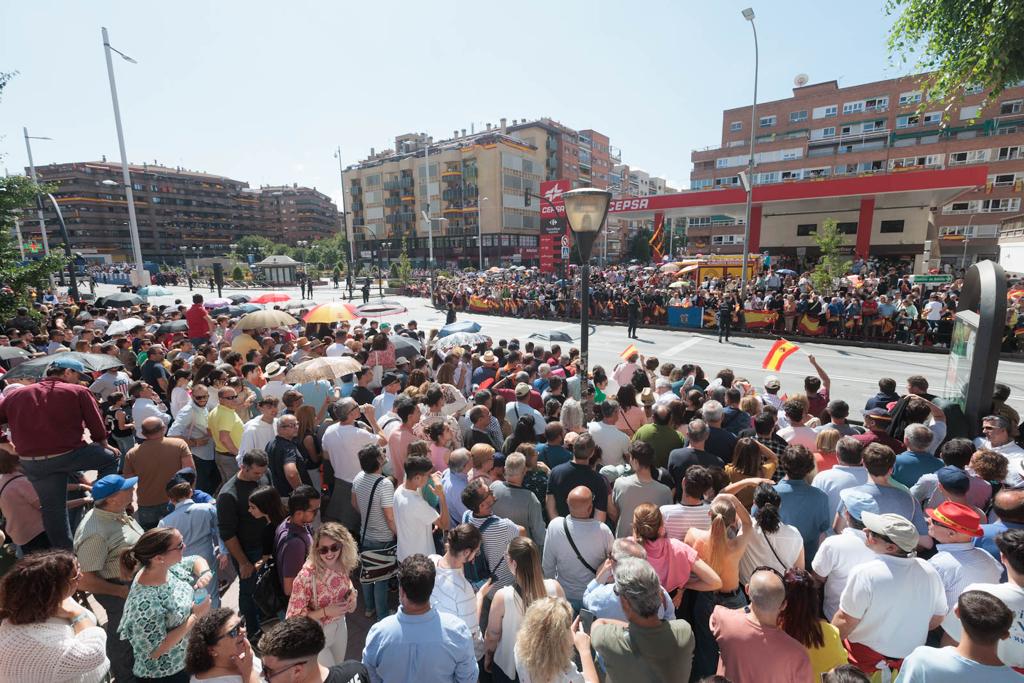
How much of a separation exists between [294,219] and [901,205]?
446 ft

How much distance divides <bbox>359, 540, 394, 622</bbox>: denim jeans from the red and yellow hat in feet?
12.5

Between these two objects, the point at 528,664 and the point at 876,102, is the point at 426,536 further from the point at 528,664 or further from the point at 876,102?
the point at 876,102

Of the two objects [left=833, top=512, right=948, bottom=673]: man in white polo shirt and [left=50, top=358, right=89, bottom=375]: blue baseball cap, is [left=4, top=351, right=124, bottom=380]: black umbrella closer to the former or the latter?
[left=50, top=358, right=89, bottom=375]: blue baseball cap

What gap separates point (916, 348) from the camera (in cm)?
1691

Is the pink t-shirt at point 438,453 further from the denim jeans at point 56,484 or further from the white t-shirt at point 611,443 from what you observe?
the denim jeans at point 56,484

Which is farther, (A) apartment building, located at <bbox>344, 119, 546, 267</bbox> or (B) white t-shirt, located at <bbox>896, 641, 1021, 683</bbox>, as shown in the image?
(A) apartment building, located at <bbox>344, 119, 546, 267</bbox>

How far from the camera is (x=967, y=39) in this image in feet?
30.8

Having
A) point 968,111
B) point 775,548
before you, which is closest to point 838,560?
point 775,548

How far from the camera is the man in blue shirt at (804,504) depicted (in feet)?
12.2

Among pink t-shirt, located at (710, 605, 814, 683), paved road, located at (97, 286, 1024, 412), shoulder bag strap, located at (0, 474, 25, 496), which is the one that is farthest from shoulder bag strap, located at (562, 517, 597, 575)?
paved road, located at (97, 286, 1024, 412)

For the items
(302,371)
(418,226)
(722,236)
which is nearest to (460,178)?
(418,226)

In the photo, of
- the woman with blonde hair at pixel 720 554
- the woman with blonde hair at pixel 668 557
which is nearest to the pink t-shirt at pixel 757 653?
the woman with blonde hair at pixel 668 557

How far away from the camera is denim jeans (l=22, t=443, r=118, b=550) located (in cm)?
441

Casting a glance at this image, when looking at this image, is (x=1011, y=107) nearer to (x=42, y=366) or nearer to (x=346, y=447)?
(x=346, y=447)
